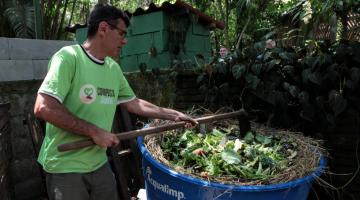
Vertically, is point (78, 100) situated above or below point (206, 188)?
above

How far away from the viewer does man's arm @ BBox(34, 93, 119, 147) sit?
203cm

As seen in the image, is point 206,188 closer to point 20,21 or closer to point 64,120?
point 64,120

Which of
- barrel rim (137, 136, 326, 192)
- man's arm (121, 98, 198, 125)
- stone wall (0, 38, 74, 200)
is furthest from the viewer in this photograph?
stone wall (0, 38, 74, 200)

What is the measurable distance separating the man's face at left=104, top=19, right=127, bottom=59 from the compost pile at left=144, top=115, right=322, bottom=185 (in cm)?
68

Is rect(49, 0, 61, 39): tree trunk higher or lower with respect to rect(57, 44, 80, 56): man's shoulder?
higher

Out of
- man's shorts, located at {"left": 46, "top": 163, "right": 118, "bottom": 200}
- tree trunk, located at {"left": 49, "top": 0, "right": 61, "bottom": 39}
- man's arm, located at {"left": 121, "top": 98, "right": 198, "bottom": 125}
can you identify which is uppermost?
tree trunk, located at {"left": 49, "top": 0, "right": 61, "bottom": 39}

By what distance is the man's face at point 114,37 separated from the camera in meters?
2.41

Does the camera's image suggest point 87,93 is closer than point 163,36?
Yes

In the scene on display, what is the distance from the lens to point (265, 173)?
232 cm

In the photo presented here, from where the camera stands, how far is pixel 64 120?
2035 millimetres

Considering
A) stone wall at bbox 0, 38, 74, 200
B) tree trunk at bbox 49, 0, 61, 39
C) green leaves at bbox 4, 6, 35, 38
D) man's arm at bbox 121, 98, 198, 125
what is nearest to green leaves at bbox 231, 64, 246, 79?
man's arm at bbox 121, 98, 198, 125

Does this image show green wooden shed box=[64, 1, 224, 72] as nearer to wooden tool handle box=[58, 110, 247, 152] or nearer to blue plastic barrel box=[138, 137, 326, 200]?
wooden tool handle box=[58, 110, 247, 152]

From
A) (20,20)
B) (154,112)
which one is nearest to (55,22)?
(20,20)

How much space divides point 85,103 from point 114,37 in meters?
0.46
